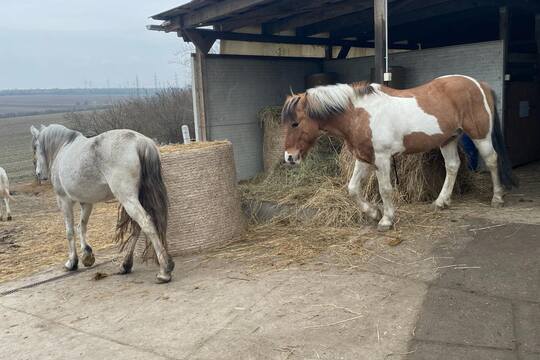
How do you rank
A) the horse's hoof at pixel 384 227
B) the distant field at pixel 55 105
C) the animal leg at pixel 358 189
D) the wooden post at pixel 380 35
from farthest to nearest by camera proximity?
the distant field at pixel 55 105 → the wooden post at pixel 380 35 → the animal leg at pixel 358 189 → the horse's hoof at pixel 384 227

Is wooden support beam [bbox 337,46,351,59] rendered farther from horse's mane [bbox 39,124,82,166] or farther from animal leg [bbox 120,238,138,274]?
animal leg [bbox 120,238,138,274]

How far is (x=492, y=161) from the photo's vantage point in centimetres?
518

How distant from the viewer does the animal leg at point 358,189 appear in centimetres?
490

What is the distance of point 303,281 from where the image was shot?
12.2 feet

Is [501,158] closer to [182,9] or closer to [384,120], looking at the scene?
[384,120]

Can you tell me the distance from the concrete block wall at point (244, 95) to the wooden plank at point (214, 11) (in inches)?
29.2

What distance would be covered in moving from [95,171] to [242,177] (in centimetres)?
400

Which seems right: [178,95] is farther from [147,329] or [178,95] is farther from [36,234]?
[147,329]

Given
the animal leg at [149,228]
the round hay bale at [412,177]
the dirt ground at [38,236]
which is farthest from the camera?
the round hay bale at [412,177]

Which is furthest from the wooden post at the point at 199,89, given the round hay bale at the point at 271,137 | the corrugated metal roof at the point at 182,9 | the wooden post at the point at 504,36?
the wooden post at the point at 504,36

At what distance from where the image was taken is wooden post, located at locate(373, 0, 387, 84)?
17.1 ft

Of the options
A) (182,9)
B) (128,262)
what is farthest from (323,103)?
(182,9)

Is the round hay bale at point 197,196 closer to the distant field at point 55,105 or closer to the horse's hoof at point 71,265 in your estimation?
the horse's hoof at point 71,265

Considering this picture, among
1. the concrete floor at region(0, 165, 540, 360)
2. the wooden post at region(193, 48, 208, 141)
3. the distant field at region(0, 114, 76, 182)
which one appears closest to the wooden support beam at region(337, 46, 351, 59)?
the wooden post at region(193, 48, 208, 141)
